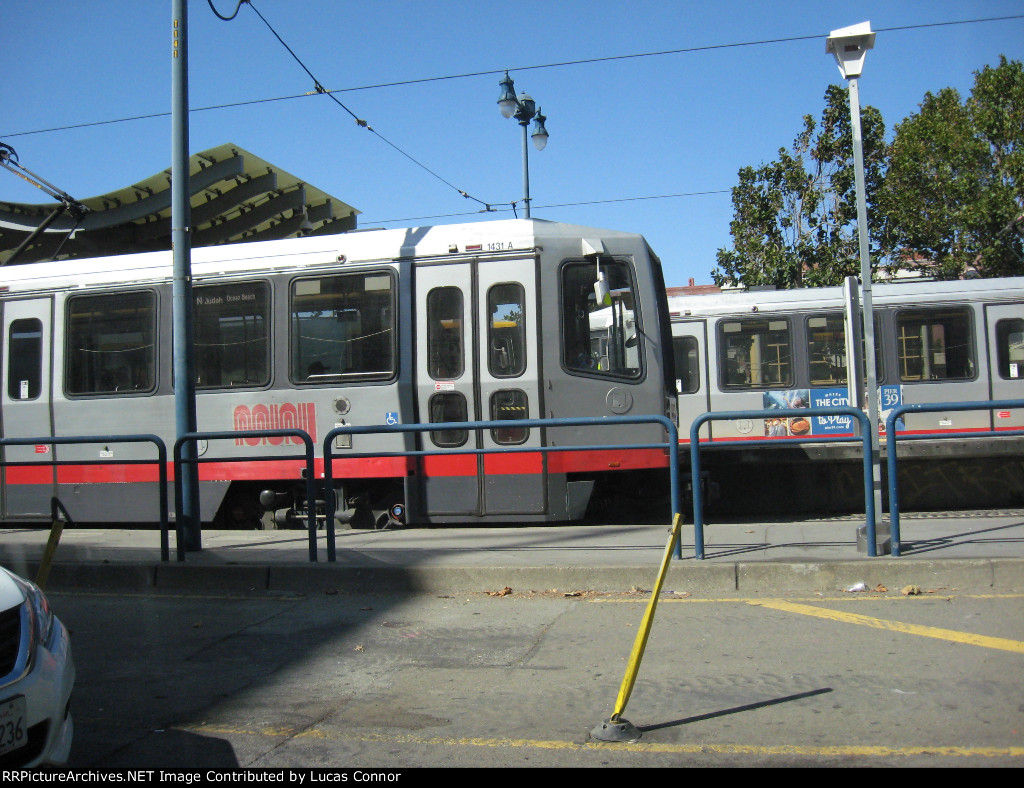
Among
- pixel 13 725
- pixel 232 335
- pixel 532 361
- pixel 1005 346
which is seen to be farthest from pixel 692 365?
pixel 13 725

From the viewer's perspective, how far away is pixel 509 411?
951cm

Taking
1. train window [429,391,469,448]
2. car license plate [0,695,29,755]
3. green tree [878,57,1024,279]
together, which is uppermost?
green tree [878,57,1024,279]

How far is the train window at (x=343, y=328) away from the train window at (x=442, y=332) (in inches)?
16.5

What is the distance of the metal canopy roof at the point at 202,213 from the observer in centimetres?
1452

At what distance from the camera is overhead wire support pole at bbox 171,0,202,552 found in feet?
27.1

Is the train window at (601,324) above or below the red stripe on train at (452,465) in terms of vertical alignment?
above

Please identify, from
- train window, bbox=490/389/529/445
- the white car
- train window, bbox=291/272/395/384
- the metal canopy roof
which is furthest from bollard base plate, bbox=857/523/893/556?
the metal canopy roof

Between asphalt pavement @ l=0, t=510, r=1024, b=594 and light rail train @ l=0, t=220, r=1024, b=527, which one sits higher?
light rail train @ l=0, t=220, r=1024, b=527

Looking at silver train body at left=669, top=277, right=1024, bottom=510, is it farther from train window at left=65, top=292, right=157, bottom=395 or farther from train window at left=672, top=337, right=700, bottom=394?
train window at left=65, top=292, right=157, bottom=395

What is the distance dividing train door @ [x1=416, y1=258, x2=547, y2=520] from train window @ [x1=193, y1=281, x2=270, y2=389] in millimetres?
1870

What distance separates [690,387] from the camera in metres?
15.8

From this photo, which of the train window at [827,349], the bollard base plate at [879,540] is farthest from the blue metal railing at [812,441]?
the train window at [827,349]

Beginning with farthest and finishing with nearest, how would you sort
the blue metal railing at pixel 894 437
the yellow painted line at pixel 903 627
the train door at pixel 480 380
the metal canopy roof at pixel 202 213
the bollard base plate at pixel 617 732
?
the metal canopy roof at pixel 202 213, the train door at pixel 480 380, the blue metal railing at pixel 894 437, the yellow painted line at pixel 903 627, the bollard base plate at pixel 617 732

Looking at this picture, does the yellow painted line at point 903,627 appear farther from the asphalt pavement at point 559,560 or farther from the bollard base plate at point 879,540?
the bollard base plate at point 879,540
